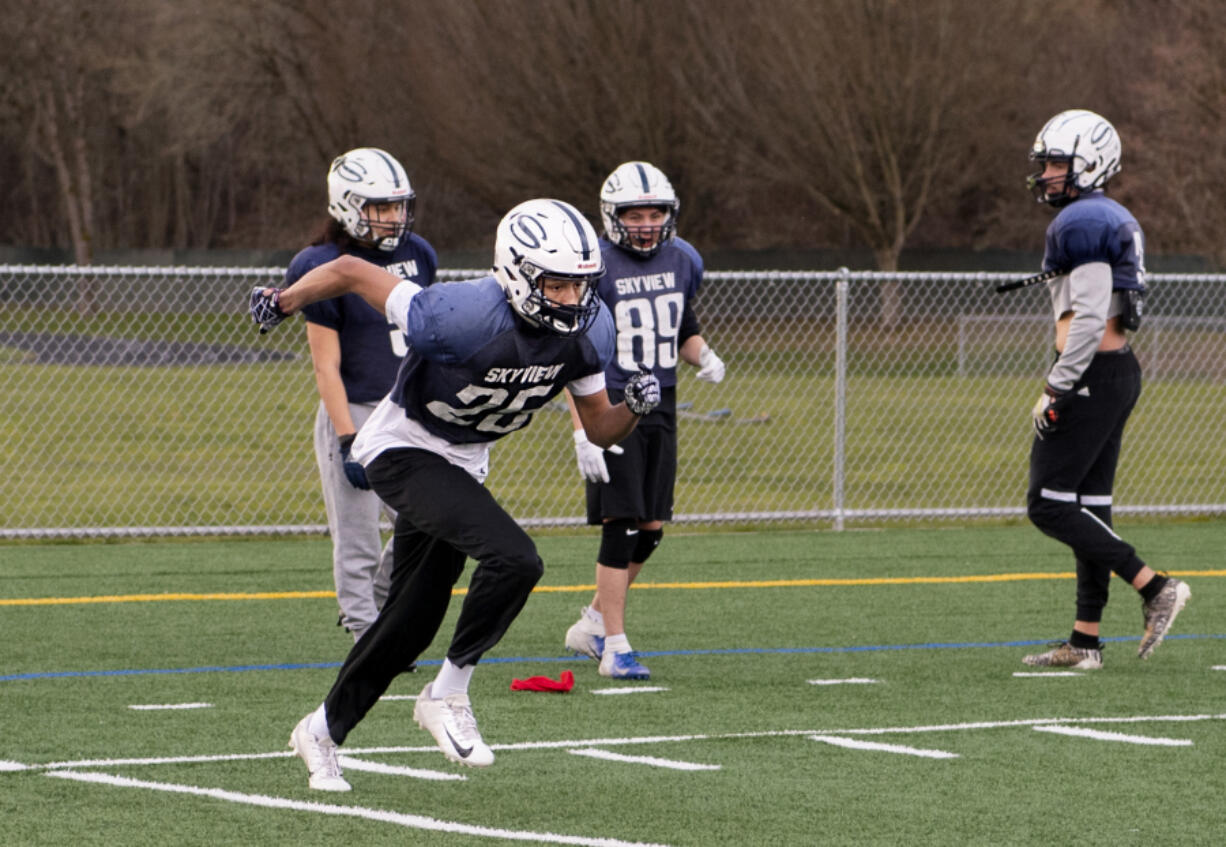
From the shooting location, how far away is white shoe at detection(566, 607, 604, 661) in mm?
8195

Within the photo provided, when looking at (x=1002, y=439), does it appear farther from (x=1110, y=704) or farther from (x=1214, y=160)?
(x=1214, y=160)

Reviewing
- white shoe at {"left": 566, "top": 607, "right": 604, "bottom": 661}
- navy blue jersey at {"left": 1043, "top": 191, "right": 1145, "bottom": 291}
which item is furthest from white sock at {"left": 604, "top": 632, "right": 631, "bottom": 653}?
navy blue jersey at {"left": 1043, "top": 191, "right": 1145, "bottom": 291}

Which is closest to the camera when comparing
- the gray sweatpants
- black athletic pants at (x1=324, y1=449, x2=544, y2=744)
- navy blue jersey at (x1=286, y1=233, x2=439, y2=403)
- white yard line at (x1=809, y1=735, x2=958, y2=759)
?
black athletic pants at (x1=324, y1=449, x2=544, y2=744)

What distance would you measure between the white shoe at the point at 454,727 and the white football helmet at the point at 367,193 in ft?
8.34

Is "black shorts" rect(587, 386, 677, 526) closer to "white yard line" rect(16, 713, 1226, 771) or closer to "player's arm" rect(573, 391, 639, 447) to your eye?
"white yard line" rect(16, 713, 1226, 771)

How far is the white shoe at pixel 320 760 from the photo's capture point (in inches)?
221

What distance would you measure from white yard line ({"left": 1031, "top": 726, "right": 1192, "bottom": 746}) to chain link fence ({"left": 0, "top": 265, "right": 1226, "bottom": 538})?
5879mm

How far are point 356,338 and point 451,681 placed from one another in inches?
95.9

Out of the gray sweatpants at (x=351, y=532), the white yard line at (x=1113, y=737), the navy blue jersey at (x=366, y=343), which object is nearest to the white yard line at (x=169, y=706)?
the gray sweatpants at (x=351, y=532)

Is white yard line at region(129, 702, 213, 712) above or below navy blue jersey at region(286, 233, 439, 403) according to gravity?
below

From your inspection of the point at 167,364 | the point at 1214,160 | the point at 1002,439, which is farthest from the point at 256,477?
the point at 1214,160

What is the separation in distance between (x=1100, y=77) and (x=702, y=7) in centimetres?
998

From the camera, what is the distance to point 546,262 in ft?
17.7

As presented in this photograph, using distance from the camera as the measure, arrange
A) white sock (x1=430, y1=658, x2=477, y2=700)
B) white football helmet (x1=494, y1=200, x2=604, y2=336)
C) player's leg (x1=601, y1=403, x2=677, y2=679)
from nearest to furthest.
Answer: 1. white football helmet (x1=494, y1=200, x2=604, y2=336)
2. white sock (x1=430, y1=658, x2=477, y2=700)
3. player's leg (x1=601, y1=403, x2=677, y2=679)
